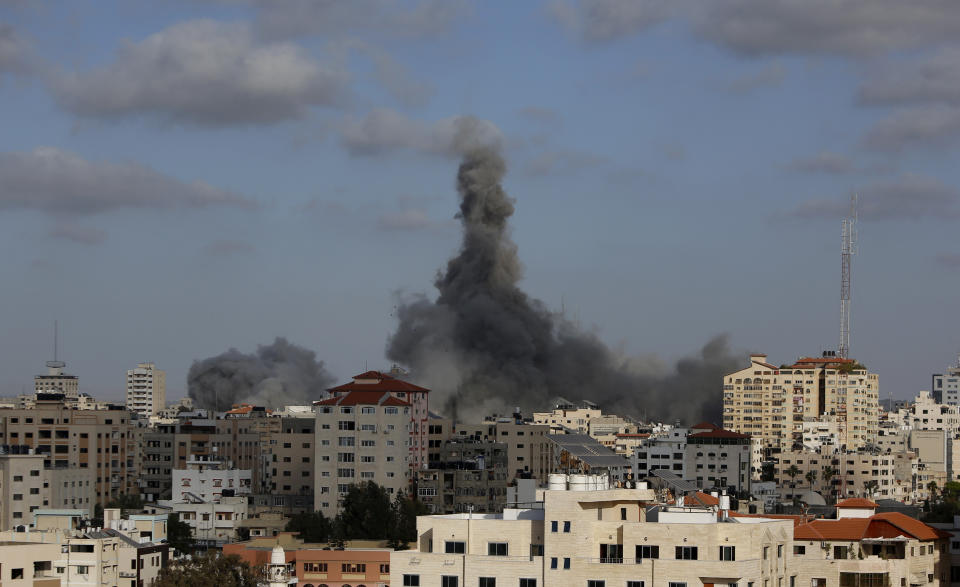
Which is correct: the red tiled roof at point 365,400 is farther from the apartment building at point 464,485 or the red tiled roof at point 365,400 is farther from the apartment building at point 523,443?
the apartment building at point 523,443

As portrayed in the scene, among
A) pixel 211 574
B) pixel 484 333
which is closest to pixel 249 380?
pixel 484 333

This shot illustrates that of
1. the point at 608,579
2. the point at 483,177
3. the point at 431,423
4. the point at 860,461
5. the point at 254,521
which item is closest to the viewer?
the point at 608,579

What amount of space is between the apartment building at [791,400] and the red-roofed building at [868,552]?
105 m

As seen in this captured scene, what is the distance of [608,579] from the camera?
45.2 metres

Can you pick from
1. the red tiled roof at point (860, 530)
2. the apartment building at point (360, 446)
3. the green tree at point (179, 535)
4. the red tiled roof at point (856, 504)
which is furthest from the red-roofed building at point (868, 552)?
the apartment building at point (360, 446)

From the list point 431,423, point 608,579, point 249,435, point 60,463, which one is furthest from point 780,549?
point 249,435

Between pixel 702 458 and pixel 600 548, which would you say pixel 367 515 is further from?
pixel 600 548

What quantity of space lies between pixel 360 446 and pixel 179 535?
Result: 13.6 metres

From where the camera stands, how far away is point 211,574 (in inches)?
2542

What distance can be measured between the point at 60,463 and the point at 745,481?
151 ft

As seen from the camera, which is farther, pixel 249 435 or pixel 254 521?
pixel 249 435

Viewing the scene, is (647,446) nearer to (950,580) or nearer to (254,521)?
(254,521)

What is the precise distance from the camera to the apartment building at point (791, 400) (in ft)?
551

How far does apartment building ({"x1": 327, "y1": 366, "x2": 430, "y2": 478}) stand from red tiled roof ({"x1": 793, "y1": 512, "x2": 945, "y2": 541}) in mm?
45285
